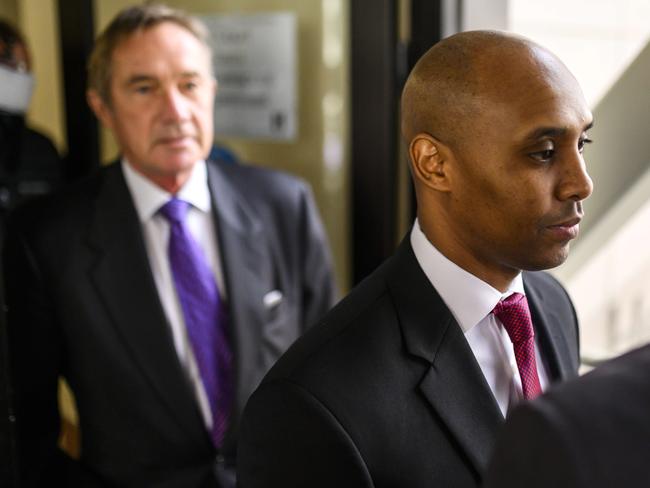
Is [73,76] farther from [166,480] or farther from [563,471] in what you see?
[563,471]

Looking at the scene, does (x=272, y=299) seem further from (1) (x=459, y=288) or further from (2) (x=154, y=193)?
(1) (x=459, y=288)

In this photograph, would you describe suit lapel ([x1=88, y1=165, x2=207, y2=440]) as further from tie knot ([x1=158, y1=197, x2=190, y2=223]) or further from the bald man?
the bald man

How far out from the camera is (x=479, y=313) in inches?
35.6

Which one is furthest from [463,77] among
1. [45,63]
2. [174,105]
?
[45,63]

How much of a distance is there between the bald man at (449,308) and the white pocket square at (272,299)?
2.76ft

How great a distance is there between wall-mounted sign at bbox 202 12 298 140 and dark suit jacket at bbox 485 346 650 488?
6.24 ft

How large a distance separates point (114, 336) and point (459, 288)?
94 cm

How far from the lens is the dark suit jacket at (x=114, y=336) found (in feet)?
5.29

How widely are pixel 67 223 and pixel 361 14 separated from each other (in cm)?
90

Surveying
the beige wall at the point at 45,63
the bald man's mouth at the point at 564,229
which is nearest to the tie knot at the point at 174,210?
the bald man's mouth at the point at 564,229

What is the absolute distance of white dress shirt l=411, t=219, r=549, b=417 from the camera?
90cm

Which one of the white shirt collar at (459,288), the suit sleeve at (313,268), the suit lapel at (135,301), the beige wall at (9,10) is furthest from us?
the beige wall at (9,10)

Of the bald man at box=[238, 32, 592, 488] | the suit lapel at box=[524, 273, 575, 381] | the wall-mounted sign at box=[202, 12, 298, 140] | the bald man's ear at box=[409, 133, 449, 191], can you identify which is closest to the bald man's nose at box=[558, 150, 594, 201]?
the bald man at box=[238, 32, 592, 488]

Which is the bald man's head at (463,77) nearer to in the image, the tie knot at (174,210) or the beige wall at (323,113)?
the tie knot at (174,210)
